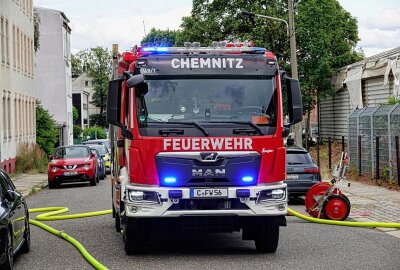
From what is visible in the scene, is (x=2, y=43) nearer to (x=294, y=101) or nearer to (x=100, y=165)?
(x=100, y=165)

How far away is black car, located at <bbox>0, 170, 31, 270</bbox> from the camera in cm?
1058

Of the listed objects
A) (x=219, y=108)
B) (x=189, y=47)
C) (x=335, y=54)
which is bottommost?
(x=219, y=108)

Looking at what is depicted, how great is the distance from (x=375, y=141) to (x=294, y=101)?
1721 cm

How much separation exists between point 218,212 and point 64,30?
6712cm

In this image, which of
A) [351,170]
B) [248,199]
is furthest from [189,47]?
[351,170]

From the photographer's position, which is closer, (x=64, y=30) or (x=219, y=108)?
(x=219, y=108)

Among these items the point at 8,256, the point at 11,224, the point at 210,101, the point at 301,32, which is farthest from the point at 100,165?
the point at 8,256

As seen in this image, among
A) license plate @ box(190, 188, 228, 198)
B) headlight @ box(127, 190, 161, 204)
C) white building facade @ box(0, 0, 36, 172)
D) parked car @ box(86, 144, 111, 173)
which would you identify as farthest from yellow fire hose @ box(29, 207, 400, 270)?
parked car @ box(86, 144, 111, 173)

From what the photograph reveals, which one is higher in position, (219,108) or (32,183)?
(219,108)

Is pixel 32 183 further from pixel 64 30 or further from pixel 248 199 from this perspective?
pixel 64 30

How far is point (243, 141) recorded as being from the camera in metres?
12.4

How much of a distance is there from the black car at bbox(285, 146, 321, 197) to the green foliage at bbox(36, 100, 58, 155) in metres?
34.4

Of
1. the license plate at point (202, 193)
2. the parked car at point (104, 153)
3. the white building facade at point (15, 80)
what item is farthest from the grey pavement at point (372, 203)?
the parked car at point (104, 153)

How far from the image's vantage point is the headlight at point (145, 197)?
12148 millimetres
